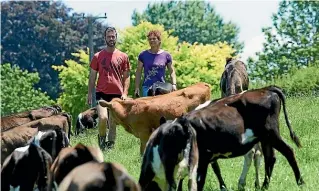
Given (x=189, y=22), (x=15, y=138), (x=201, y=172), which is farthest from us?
(x=189, y=22)

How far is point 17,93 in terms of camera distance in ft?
161

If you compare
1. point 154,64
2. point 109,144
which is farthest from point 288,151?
point 109,144

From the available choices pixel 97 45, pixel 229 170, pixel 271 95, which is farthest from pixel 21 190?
pixel 97 45

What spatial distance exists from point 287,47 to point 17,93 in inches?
728

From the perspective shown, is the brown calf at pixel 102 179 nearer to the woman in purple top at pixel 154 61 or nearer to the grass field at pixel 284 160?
the grass field at pixel 284 160

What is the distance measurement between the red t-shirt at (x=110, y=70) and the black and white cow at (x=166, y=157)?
611cm

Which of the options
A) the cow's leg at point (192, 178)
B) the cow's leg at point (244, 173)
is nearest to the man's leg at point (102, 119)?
the cow's leg at point (244, 173)

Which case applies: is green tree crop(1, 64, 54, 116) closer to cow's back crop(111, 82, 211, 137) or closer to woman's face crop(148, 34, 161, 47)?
woman's face crop(148, 34, 161, 47)

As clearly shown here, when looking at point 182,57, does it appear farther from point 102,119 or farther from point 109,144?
point 102,119

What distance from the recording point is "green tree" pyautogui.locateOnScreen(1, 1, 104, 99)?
205 feet

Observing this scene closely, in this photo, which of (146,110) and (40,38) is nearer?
(146,110)

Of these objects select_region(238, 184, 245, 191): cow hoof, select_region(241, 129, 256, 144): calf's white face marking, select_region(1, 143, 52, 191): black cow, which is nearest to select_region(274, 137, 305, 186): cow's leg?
select_region(241, 129, 256, 144): calf's white face marking

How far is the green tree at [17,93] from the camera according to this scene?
48344 millimetres

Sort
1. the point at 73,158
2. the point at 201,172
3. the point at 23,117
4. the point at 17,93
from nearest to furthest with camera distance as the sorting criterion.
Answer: the point at 73,158 < the point at 201,172 < the point at 23,117 < the point at 17,93
